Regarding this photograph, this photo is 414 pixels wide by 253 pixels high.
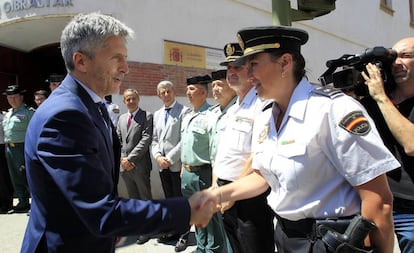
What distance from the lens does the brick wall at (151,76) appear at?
645cm

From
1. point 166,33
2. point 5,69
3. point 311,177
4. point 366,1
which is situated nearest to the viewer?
point 311,177

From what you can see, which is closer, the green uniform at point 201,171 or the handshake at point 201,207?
the handshake at point 201,207

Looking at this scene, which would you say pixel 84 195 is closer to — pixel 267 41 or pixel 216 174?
pixel 267 41

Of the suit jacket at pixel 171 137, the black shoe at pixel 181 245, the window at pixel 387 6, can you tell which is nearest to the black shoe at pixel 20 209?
the suit jacket at pixel 171 137

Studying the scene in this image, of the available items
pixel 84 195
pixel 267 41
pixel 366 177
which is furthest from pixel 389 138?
pixel 84 195

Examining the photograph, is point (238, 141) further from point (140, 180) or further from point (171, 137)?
point (140, 180)

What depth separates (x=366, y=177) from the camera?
5.20 feet

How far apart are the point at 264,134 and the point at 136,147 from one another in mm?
3512

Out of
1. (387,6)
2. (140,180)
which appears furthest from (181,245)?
(387,6)

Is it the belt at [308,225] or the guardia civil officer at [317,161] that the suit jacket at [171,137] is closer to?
the guardia civil officer at [317,161]

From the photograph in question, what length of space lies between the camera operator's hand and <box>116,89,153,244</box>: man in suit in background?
3.63 meters

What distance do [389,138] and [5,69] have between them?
8.22m

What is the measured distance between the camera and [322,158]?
168 centimetres

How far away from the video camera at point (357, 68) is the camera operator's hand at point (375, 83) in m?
0.05
